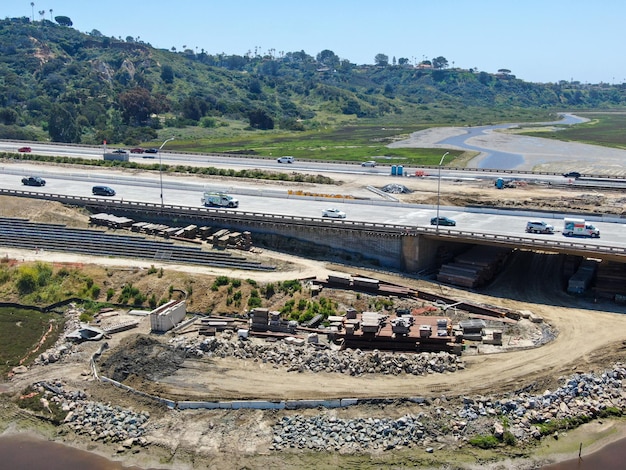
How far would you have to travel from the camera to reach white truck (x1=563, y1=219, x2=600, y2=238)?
53.1 m

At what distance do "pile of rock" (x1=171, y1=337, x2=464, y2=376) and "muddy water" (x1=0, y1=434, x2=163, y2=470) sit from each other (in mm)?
9256

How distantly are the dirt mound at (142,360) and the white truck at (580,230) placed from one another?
31.8 m

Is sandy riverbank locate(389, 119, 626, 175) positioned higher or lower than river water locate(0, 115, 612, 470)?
higher

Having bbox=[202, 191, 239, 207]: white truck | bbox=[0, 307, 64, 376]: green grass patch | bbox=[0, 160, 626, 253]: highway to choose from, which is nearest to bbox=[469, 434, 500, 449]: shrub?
bbox=[0, 160, 626, 253]: highway

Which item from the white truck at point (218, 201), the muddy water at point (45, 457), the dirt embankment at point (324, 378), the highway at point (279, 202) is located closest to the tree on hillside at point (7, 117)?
the highway at point (279, 202)

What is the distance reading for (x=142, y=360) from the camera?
Result: 37.6 metres

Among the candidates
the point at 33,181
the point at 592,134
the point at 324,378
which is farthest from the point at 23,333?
the point at 592,134

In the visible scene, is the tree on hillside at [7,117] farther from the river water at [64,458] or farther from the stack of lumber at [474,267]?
the river water at [64,458]

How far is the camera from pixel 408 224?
56.4 m

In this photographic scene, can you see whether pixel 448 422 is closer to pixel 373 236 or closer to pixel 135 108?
pixel 373 236

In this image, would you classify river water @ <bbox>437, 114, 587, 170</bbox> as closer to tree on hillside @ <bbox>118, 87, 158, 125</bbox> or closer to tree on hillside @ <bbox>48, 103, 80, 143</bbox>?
tree on hillside @ <bbox>118, 87, 158, 125</bbox>

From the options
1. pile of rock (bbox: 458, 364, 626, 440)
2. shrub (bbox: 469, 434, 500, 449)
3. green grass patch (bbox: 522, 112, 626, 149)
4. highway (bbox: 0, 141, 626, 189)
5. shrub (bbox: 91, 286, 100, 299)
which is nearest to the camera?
shrub (bbox: 469, 434, 500, 449)

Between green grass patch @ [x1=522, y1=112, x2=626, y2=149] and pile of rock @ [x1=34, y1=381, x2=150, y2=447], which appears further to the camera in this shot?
green grass patch @ [x1=522, y1=112, x2=626, y2=149]

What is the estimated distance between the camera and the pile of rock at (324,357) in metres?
36.6
